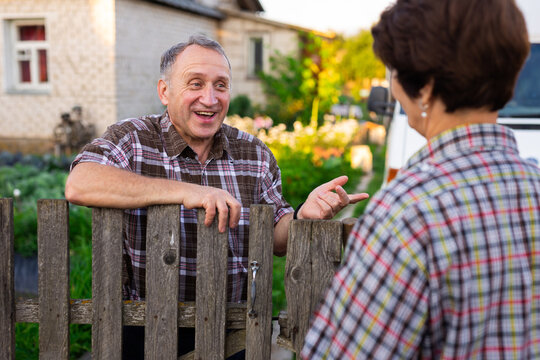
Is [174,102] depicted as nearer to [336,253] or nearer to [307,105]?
[336,253]

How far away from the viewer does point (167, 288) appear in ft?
6.04

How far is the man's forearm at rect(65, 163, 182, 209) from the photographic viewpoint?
5.88 ft

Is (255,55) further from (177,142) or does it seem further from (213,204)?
(213,204)

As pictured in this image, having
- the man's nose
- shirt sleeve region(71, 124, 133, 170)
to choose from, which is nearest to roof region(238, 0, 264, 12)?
the man's nose

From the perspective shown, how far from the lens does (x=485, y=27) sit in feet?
3.67

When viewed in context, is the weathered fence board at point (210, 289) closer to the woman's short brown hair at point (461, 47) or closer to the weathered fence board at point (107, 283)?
the weathered fence board at point (107, 283)

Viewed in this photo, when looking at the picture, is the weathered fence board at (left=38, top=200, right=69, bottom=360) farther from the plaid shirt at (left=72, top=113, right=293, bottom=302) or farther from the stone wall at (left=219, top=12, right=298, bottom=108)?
the stone wall at (left=219, top=12, right=298, bottom=108)

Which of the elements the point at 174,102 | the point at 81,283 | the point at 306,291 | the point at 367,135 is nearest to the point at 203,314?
the point at 306,291

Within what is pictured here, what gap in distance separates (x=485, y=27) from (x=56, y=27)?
1231cm

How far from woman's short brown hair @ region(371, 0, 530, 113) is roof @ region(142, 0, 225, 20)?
12.7 metres

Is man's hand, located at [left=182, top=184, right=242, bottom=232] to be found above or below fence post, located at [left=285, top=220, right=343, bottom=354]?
above

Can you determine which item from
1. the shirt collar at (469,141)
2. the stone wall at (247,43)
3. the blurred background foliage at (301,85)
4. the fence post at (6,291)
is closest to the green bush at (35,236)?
the fence post at (6,291)

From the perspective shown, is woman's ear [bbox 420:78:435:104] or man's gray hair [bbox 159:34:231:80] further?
man's gray hair [bbox 159:34:231:80]

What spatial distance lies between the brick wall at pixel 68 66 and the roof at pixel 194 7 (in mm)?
1835
